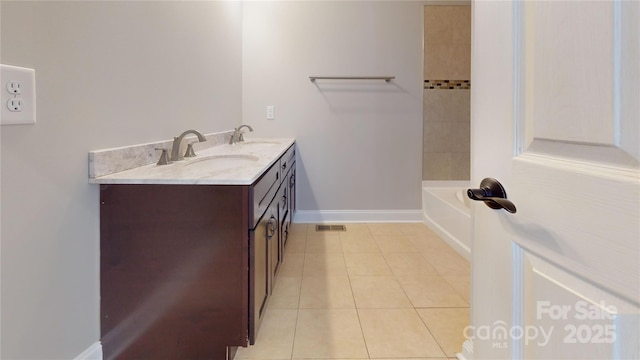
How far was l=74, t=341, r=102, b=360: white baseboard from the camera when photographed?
3.76 ft

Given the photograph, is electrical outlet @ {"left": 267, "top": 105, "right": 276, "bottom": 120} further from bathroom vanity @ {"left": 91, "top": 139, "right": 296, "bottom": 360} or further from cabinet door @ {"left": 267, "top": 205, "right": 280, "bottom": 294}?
bathroom vanity @ {"left": 91, "top": 139, "right": 296, "bottom": 360}

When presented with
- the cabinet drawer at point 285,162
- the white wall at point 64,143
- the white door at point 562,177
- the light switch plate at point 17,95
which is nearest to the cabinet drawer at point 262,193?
the cabinet drawer at point 285,162

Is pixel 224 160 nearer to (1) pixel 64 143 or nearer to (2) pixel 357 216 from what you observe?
(1) pixel 64 143

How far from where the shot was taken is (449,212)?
2.89 m

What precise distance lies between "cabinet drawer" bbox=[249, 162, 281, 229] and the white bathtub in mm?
1535

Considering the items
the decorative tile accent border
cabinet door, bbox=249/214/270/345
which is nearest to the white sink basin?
cabinet door, bbox=249/214/270/345

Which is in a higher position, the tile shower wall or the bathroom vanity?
the tile shower wall

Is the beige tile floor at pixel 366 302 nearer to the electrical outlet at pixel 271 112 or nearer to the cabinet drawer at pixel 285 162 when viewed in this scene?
the cabinet drawer at pixel 285 162

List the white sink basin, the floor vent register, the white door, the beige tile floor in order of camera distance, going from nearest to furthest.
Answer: the white door → the beige tile floor → the white sink basin → the floor vent register

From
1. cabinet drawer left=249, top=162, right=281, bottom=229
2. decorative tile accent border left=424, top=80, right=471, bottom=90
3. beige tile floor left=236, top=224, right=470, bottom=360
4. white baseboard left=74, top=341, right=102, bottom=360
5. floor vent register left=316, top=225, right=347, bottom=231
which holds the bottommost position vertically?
beige tile floor left=236, top=224, right=470, bottom=360

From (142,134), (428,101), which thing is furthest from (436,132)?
A: (142,134)

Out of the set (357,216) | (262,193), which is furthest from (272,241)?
(357,216)

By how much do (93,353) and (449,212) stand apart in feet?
8.30

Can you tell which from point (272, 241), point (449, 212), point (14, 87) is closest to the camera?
point (14, 87)
